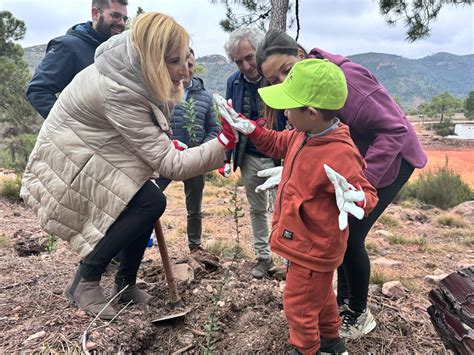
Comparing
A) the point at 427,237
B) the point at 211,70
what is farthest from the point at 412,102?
the point at 427,237

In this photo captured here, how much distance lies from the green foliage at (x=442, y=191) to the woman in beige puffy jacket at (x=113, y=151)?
8.23 metres

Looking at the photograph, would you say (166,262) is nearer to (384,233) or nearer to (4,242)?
(4,242)

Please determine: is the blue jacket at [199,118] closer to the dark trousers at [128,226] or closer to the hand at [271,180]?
the dark trousers at [128,226]

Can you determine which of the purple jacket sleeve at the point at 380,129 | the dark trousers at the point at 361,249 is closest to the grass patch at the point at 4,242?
the dark trousers at the point at 361,249

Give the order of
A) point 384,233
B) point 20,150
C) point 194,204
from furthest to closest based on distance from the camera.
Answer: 1. point 20,150
2. point 384,233
3. point 194,204

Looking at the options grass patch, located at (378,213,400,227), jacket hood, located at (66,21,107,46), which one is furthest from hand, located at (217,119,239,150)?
grass patch, located at (378,213,400,227)

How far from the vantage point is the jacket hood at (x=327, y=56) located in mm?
2102

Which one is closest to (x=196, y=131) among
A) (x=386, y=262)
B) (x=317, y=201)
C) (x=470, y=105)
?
(x=317, y=201)

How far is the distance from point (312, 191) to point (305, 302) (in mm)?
495

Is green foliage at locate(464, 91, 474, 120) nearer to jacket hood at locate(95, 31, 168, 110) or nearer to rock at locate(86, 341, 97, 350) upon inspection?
jacket hood at locate(95, 31, 168, 110)

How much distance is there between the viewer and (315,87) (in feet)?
5.70

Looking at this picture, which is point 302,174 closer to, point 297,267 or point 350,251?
point 297,267

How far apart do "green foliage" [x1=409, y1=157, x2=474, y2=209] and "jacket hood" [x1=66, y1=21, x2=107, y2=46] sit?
813cm

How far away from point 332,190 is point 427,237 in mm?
5115
